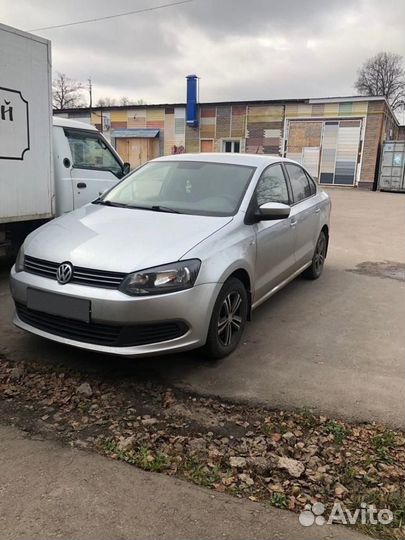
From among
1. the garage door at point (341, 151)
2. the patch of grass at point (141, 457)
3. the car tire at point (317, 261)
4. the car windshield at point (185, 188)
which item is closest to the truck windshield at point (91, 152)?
the car windshield at point (185, 188)

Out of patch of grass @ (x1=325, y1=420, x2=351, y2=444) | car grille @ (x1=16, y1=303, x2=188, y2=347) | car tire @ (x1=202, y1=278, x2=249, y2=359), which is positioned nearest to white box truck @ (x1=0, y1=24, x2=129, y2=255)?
car grille @ (x1=16, y1=303, x2=188, y2=347)

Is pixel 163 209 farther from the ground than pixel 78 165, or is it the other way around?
pixel 78 165

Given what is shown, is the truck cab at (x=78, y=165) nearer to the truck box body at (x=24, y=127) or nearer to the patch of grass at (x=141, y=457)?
the truck box body at (x=24, y=127)

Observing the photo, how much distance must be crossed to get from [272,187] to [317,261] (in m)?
2.00

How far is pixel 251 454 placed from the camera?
2723 millimetres

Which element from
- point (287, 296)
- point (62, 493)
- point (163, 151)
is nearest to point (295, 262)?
point (287, 296)

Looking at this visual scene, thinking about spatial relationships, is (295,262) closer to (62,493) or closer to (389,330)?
(389,330)

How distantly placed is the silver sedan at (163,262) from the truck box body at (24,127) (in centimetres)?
134

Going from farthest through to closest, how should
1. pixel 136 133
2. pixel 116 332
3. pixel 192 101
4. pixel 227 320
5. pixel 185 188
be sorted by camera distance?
1. pixel 136 133
2. pixel 192 101
3. pixel 185 188
4. pixel 227 320
5. pixel 116 332

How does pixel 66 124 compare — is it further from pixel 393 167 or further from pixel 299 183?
pixel 393 167

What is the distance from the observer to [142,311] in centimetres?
318

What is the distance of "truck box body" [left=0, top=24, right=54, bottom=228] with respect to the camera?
521cm

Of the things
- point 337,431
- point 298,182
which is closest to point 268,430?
point 337,431

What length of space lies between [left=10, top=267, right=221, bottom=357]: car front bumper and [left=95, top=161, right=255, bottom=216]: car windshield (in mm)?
1052
